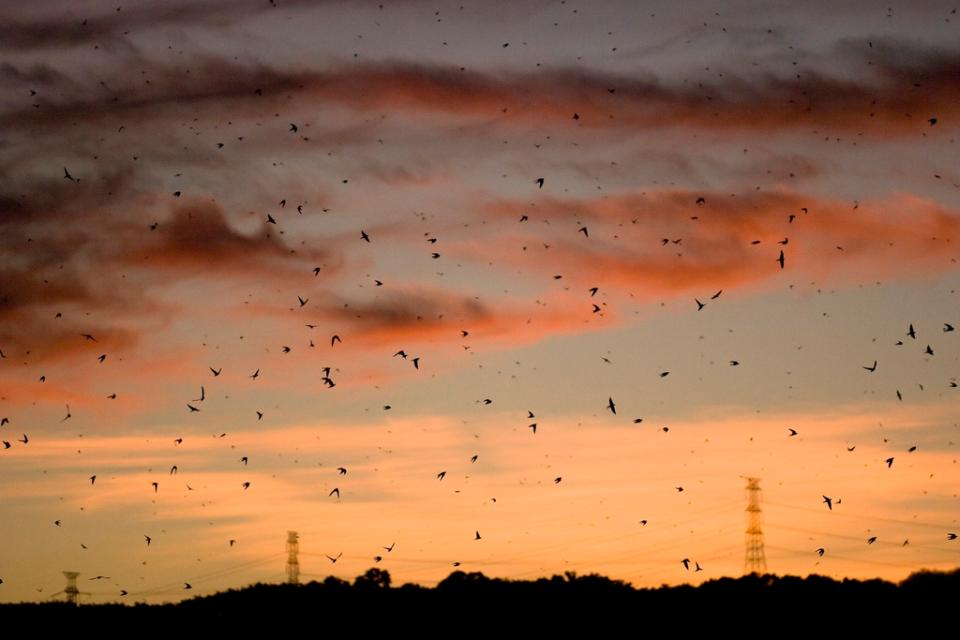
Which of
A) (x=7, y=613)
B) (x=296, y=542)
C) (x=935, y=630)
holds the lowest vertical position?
(x=935, y=630)

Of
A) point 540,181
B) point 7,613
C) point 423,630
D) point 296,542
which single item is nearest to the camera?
point 540,181

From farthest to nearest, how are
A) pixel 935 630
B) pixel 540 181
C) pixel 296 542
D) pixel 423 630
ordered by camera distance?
pixel 296 542, pixel 423 630, pixel 935 630, pixel 540 181

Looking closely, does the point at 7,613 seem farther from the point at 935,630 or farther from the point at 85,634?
the point at 935,630

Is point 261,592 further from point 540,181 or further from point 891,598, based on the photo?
point 540,181

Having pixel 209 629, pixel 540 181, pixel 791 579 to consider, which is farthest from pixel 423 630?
pixel 540 181

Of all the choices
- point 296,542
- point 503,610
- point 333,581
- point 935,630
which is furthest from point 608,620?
point 296,542

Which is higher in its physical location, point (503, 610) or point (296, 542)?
point (296, 542)

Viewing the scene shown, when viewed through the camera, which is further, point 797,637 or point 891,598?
point 891,598
